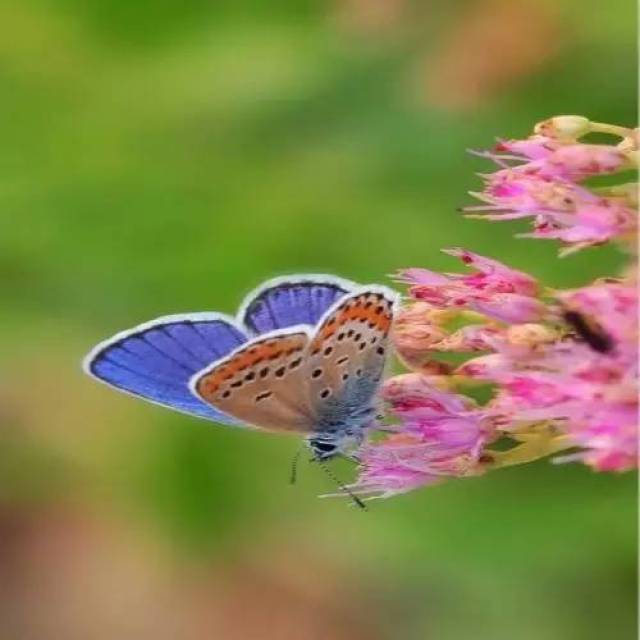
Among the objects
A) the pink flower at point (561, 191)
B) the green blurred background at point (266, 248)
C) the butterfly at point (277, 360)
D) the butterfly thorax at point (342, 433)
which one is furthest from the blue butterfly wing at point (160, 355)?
the green blurred background at point (266, 248)

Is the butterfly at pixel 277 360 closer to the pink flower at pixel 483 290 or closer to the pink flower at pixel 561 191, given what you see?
the pink flower at pixel 483 290

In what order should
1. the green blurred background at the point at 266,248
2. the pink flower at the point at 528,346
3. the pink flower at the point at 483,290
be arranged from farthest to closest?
the green blurred background at the point at 266,248 < the pink flower at the point at 483,290 < the pink flower at the point at 528,346

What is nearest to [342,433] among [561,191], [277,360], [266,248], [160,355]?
[277,360]

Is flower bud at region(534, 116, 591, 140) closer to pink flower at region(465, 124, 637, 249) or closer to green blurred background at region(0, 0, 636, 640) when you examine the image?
pink flower at region(465, 124, 637, 249)

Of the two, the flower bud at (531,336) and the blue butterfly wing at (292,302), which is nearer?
the flower bud at (531,336)

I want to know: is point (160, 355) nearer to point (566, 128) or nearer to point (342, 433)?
point (342, 433)

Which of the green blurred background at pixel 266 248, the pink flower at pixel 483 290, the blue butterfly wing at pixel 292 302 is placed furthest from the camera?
the green blurred background at pixel 266 248

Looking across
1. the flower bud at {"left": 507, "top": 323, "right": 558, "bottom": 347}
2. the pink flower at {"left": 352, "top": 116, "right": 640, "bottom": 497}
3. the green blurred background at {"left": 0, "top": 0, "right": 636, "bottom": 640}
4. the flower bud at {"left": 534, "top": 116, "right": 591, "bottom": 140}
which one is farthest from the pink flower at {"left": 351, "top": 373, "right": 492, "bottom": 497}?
the green blurred background at {"left": 0, "top": 0, "right": 636, "bottom": 640}
